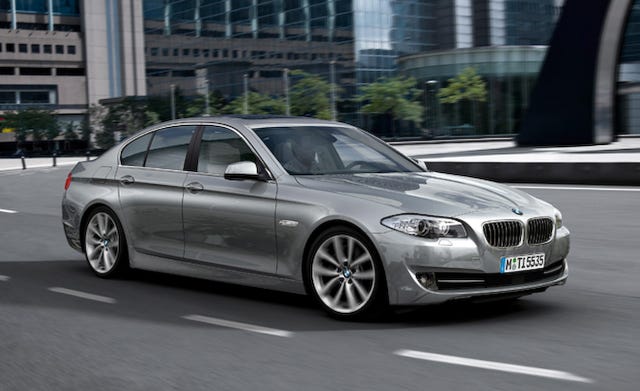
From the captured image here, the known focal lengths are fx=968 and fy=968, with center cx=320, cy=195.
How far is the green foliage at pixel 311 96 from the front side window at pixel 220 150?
69.6 metres

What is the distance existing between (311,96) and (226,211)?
239 ft

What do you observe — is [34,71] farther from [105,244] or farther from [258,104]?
[105,244]

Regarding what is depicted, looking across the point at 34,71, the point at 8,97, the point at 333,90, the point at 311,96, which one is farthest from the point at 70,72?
the point at 333,90

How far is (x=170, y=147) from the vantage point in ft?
26.8

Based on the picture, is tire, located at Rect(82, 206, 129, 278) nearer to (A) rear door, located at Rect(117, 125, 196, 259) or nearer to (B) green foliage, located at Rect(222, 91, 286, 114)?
(A) rear door, located at Rect(117, 125, 196, 259)

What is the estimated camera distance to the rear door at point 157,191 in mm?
7805

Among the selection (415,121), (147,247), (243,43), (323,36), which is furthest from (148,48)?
(147,247)

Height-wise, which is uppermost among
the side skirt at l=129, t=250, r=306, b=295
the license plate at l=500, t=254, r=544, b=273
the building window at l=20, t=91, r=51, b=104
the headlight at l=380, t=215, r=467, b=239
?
the building window at l=20, t=91, r=51, b=104

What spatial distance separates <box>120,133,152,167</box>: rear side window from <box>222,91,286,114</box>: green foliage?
7331 cm

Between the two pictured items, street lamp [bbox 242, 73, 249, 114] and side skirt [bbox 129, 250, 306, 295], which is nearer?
side skirt [bbox 129, 250, 306, 295]

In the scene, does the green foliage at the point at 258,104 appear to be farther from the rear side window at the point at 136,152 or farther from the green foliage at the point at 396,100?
the rear side window at the point at 136,152

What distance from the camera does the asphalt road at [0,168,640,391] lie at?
196 inches

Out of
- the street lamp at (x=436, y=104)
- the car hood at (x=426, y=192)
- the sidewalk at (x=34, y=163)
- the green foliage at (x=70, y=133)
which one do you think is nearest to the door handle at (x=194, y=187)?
the car hood at (x=426, y=192)

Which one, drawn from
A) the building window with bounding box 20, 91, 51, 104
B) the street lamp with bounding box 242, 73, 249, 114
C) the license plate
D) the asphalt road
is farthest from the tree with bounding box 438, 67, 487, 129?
the building window with bounding box 20, 91, 51, 104
